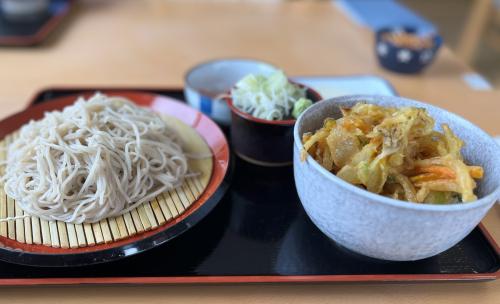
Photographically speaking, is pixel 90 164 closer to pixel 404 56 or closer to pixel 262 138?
pixel 262 138

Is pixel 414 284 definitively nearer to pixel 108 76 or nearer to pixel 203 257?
pixel 203 257

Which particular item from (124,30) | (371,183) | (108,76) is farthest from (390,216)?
(124,30)

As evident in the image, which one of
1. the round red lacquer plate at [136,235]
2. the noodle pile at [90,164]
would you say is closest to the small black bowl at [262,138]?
the round red lacquer plate at [136,235]

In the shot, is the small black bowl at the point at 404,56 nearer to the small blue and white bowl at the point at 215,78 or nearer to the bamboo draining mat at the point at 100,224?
the small blue and white bowl at the point at 215,78

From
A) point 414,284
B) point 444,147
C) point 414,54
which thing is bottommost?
point 414,284

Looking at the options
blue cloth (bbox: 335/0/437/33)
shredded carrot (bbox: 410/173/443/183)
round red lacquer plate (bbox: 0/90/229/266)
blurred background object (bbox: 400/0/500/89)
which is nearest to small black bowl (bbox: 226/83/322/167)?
round red lacquer plate (bbox: 0/90/229/266)

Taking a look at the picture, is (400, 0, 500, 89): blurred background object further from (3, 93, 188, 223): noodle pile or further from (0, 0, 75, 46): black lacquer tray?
(0, 0, 75, 46): black lacquer tray
